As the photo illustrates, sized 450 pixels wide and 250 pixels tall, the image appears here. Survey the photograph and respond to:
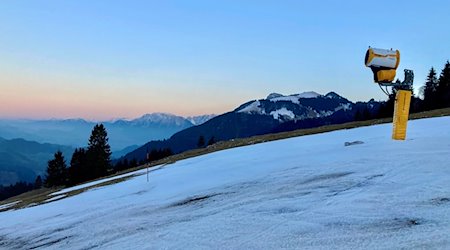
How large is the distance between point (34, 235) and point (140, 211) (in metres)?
3.26

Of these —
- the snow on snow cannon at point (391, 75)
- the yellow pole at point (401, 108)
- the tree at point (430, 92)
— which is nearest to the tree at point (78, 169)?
the tree at point (430, 92)

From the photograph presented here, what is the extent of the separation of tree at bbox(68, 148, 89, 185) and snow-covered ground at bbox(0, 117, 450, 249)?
205 ft

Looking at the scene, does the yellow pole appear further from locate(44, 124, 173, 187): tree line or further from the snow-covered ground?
locate(44, 124, 173, 187): tree line

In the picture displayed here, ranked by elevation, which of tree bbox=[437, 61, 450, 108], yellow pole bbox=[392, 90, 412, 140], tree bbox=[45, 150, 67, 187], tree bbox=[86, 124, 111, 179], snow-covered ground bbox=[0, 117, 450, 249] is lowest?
tree bbox=[45, 150, 67, 187]

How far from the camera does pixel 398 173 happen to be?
9.55 metres

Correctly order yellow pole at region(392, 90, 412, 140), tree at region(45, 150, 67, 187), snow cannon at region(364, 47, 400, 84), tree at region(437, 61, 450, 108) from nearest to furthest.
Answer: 1. snow cannon at region(364, 47, 400, 84)
2. yellow pole at region(392, 90, 412, 140)
3. tree at region(437, 61, 450, 108)
4. tree at region(45, 150, 67, 187)

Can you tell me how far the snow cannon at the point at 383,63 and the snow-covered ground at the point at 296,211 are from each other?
95.9 inches

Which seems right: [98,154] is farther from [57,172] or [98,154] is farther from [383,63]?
[383,63]

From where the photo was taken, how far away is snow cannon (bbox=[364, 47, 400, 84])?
13.8 metres

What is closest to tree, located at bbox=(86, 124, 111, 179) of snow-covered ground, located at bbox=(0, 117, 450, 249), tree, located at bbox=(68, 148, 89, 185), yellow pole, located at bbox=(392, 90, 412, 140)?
tree, located at bbox=(68, 148, 89, 185)

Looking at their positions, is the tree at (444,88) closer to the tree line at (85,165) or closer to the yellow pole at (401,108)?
the tree line at (85,165)

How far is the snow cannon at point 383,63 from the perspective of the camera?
45.2 feet

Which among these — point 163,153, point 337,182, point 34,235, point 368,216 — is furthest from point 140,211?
point 163,153

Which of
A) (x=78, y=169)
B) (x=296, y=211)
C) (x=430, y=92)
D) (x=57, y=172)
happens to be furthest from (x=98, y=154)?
(x=296, y=211)
